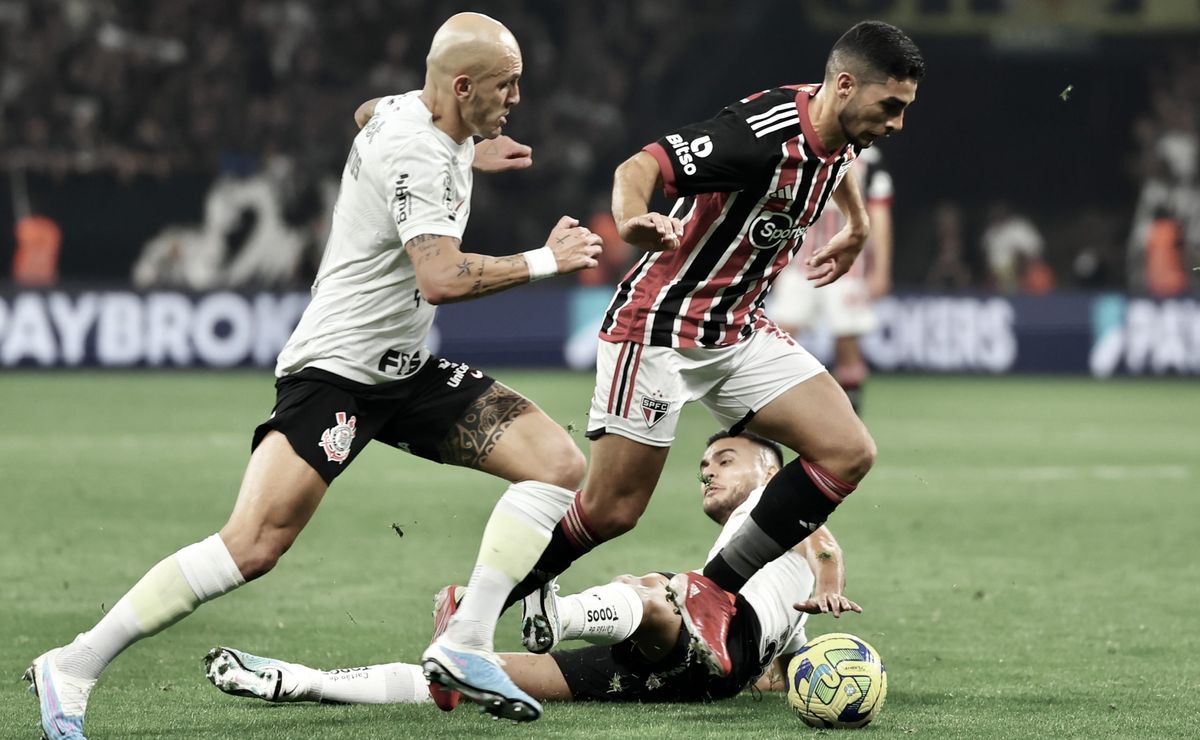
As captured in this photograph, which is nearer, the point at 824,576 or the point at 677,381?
the point at 824,576

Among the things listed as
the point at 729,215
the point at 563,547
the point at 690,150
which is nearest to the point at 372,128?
the point at 690,150

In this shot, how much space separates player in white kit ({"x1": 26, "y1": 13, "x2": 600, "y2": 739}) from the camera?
4.94 metres

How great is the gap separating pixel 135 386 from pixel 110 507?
7.56 m

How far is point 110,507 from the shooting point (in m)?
9.84

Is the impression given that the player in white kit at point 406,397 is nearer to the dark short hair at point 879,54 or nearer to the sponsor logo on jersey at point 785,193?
the sponsor logo on jersey at point 785,193

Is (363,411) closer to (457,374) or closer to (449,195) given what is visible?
(457,374)

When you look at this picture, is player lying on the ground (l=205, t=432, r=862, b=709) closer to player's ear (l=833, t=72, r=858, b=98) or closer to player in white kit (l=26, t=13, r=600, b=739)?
player in white kit (l=26, t=13, r=600, b=739)

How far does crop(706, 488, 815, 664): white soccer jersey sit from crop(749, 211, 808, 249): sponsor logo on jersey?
81 centimetres

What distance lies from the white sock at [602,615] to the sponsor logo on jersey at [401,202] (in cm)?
125

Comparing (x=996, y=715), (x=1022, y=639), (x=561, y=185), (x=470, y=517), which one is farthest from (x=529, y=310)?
(x=996, y=715)

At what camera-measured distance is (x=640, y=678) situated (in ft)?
18.2

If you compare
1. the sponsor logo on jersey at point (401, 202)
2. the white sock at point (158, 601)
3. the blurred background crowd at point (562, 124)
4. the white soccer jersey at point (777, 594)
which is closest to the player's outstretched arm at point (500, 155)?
the sponsor logo on jersey at point (401, 202)

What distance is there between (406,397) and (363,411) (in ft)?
0.52

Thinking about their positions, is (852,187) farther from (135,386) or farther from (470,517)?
(135,386)
